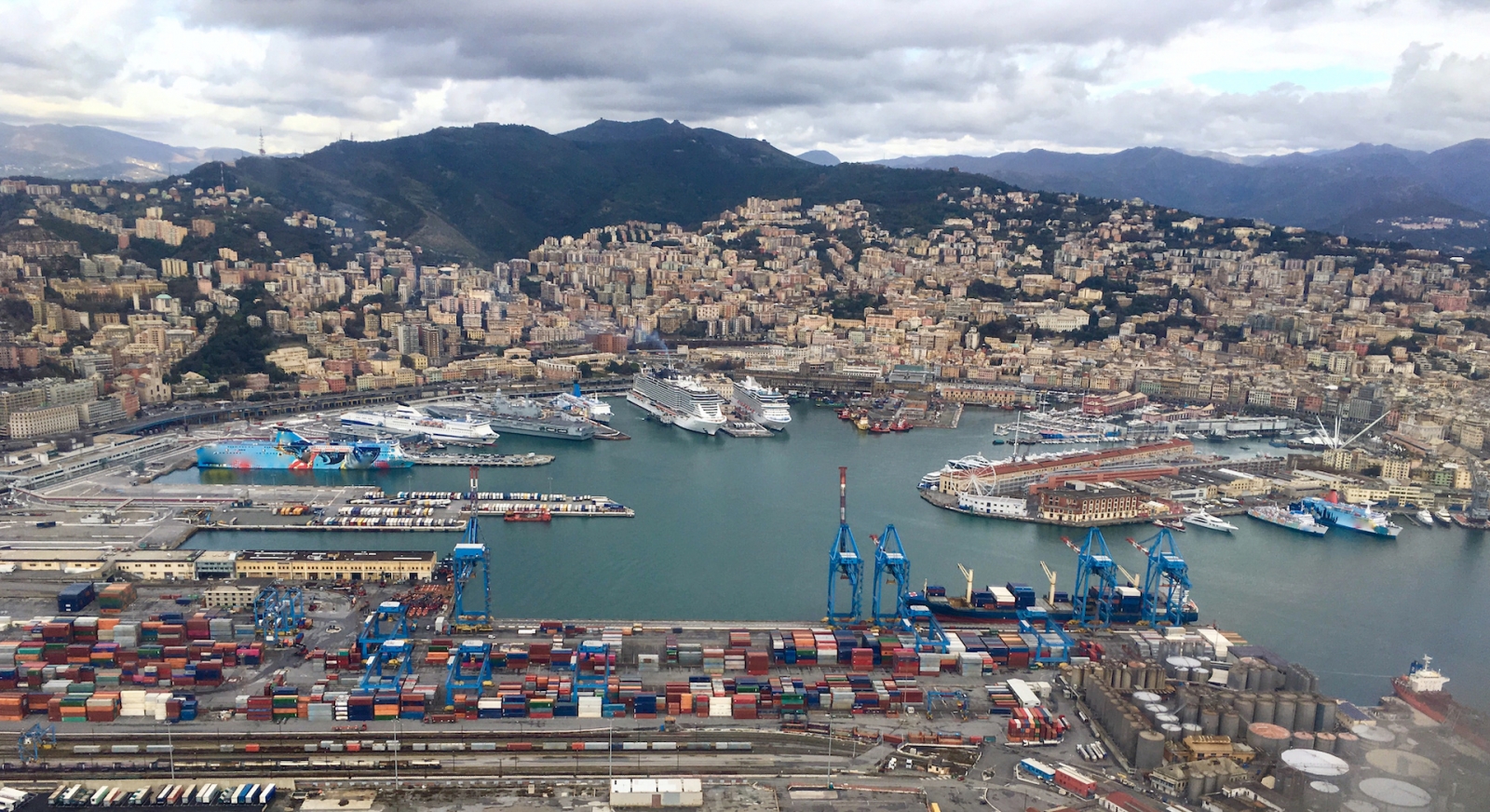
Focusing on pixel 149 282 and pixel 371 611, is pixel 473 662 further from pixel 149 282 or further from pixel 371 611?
pixel 149 282

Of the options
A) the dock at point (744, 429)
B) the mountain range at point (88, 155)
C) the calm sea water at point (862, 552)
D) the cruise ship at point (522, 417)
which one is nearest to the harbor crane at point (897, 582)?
the calm sea water at point (862, 552)

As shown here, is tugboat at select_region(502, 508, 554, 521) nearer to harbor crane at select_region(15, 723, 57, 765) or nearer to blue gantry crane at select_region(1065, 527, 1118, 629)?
harbor crane at select_region(15, 723, 57, 765)

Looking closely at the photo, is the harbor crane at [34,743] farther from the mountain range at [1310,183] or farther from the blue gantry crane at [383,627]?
the mountain range at [1310,183]

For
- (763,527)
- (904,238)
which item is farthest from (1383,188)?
(763,527)

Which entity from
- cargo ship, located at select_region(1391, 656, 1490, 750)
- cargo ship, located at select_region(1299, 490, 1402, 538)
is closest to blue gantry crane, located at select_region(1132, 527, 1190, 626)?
cargo ship, located at select_region(1391, 656, 1490, 750)

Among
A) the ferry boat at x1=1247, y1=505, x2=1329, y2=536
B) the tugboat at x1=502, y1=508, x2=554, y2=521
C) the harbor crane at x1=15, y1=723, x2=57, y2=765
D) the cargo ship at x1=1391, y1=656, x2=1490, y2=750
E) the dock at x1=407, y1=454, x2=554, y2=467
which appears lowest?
the harbor crane at x1=15, y1=723, x2=57, y2=765

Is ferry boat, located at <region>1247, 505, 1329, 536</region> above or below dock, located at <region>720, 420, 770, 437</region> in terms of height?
above
